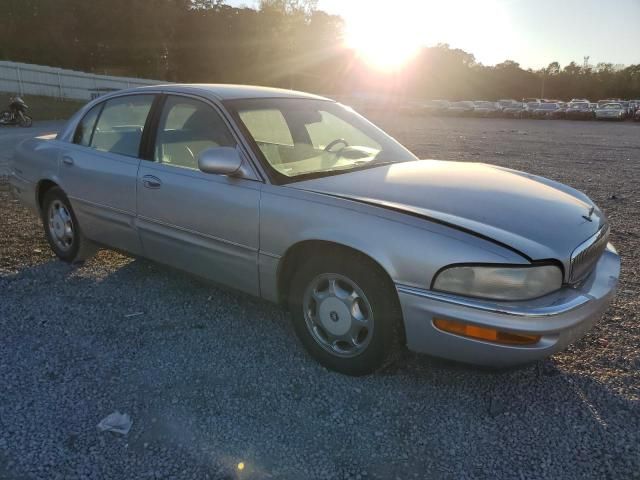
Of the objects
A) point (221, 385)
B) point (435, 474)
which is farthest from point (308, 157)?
point (435, 474)

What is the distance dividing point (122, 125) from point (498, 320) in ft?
10.4

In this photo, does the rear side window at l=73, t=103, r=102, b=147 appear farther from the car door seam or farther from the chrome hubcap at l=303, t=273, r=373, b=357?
the chrome hubcap at l=303, t=273, r=373, b=357

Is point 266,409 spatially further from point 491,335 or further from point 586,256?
point 586,256

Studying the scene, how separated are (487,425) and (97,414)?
1.90 metres

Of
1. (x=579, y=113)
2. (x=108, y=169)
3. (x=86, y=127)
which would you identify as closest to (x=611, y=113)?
(x=579, y=113)

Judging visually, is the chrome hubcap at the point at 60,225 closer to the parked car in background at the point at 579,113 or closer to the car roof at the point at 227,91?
the car roof at the point at 227,91

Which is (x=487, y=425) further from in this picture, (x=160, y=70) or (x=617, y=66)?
(x=617, y=66)

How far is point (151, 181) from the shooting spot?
3641 millimetres

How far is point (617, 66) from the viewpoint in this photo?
85.8 m

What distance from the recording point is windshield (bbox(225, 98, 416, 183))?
11.1 ft

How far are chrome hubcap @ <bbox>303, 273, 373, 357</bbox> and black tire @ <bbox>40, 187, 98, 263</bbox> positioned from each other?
2358 mm

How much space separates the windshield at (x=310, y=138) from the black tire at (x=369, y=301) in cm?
59

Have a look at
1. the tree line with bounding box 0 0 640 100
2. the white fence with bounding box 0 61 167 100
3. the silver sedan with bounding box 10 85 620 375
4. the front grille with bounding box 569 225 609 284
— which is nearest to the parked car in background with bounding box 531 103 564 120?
the tree line with bounding box 0 0 640 100

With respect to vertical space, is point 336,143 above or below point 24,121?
above
